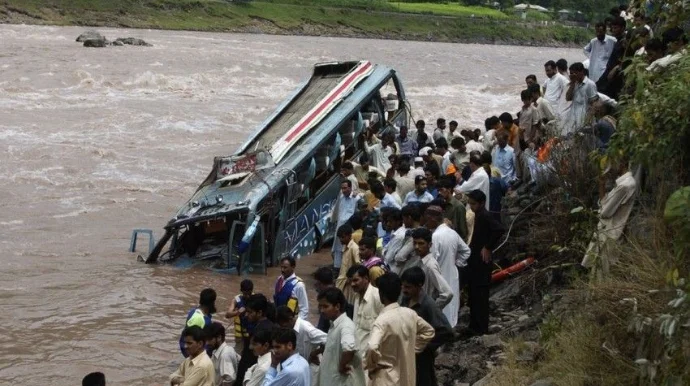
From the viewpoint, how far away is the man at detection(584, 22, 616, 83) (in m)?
13.5

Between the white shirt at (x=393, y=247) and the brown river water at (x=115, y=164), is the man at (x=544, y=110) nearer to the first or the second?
the brown river water at (x=115, y=164)

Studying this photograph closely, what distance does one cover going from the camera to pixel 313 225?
48.7ft

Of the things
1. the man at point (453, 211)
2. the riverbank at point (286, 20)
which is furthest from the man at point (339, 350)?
the riverbank at point (286, 20)

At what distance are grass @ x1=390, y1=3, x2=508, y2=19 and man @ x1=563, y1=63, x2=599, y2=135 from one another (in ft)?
284

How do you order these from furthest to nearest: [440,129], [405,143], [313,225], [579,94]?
[440,129] < [405,143] < [313,225] < [579,94]

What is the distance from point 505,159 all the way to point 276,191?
3.13 metres

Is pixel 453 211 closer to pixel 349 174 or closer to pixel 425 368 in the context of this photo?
pixel 425 368

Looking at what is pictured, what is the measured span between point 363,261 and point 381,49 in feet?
196

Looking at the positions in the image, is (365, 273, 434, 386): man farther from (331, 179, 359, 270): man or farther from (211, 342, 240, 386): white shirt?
(331, 179, 359, 270): man

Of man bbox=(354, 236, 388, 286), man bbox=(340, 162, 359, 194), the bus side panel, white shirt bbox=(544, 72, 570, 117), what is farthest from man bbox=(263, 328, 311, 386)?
the bus side panel

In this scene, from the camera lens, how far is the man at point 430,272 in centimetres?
784

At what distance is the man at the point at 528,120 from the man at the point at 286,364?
7.05 meters

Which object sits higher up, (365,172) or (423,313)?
(423,313)

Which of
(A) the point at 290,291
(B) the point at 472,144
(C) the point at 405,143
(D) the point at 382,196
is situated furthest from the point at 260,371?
(C) the point at 405,143
